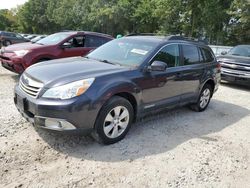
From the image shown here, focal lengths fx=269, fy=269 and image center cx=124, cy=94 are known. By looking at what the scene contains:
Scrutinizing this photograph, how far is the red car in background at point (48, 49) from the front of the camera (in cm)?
699

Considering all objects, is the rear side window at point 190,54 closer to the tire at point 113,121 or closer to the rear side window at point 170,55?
the rear side window at point 170,55

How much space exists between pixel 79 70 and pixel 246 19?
80.2 ft

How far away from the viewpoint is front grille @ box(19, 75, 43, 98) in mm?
3615

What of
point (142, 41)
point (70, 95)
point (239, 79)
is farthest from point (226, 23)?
point (70, 95)

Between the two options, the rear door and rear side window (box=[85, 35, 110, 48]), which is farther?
rear side window (box=[85, 35, 110, 48])

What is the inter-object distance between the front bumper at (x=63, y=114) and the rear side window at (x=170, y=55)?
1.62m

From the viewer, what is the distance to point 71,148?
12.5ft

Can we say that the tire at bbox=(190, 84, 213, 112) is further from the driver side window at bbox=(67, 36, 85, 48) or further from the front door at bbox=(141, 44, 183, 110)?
the driver side window at bbox=(67, 36, 85, 48)

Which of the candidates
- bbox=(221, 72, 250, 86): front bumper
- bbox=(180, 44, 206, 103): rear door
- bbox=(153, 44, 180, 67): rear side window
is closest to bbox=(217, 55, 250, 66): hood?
bbox=(221, 72, 250, 86): front bumper

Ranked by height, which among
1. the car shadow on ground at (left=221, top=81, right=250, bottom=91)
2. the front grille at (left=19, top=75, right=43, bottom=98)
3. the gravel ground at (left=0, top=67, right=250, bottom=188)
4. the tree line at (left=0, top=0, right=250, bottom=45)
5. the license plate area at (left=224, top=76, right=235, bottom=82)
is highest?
the tree line at (left=0, top=0, right=250, bottom=45)

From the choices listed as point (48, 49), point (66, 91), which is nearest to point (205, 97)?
point (66, 91)

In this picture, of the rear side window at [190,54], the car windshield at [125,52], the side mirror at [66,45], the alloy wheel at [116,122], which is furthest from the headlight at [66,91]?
the side mirror at [66,45]

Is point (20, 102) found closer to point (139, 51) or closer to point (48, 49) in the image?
point (139, 51)

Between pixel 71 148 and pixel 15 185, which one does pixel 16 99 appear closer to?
pixel 71 148
